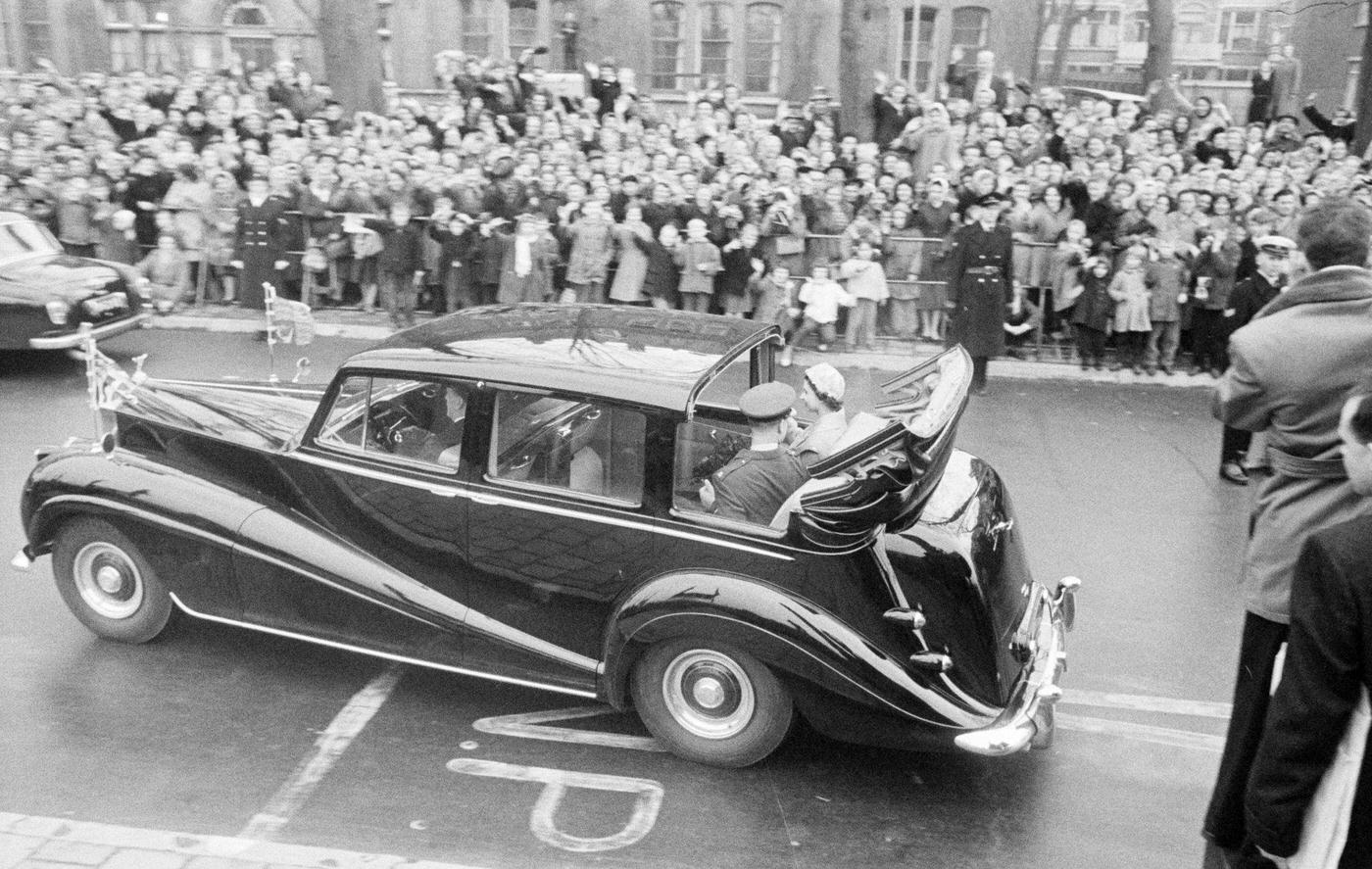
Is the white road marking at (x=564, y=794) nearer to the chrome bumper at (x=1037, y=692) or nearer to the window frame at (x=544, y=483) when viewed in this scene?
the window frame at (x=544, y=483)

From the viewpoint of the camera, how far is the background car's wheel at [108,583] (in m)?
5.90

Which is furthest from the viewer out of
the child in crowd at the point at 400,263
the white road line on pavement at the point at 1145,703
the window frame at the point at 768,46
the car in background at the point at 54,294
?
the window frame at the point at 768,46

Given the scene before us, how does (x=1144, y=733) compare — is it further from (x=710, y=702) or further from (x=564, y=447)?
(x=564, y=447)

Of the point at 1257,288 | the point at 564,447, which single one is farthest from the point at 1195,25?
the point at 564,447

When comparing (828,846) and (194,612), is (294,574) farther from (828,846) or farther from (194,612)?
(828,846)

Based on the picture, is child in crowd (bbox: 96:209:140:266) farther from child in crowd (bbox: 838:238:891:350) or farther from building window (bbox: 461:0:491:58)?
building window (bbox: 461:0:491:58)

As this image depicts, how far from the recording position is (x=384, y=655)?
5570mm

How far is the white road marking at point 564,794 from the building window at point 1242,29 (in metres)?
40.3

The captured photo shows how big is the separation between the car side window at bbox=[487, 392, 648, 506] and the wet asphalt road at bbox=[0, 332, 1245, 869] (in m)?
1.19

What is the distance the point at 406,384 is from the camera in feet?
18.0

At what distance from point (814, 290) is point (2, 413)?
8045 millimetres

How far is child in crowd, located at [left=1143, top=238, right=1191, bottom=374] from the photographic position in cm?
1242

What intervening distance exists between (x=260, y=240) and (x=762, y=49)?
61.1ft

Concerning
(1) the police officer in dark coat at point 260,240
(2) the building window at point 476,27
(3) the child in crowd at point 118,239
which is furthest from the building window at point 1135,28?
(3) the child in crowd at point 118,239
